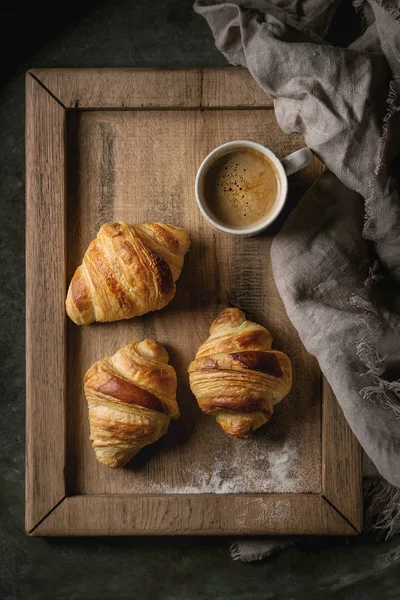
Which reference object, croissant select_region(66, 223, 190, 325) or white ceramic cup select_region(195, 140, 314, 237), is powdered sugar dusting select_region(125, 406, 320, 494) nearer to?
croissant select_region(66, 223, 190, 325)

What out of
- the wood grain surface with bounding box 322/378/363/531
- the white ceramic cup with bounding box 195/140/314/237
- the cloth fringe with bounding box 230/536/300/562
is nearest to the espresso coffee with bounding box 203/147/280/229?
the white ceramic cup with bounding box 195/140/314/237

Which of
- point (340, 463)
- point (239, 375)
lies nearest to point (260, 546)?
point (340, 463)

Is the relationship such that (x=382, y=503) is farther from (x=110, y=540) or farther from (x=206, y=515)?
(x=110, y=540)

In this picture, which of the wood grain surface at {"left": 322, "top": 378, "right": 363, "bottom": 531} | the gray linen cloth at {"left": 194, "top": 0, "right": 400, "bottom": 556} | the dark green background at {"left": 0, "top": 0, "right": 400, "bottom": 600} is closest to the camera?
the gray linen cloth at {"left": 194, "top": 0, "right": 400, "bottom": 556}

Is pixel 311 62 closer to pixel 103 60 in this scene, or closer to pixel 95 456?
pixel 103 60

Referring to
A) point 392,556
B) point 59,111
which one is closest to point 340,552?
point 392,556
